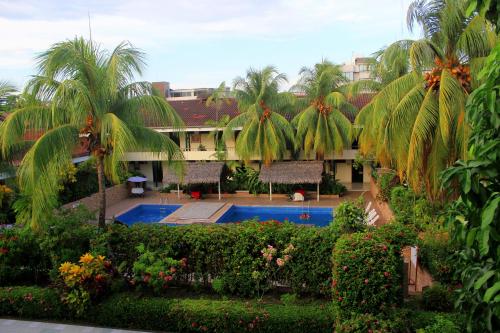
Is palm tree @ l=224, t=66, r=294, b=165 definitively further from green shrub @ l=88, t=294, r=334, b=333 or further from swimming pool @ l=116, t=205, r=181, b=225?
green shrub @ l=88, t=294, r=334, b=333

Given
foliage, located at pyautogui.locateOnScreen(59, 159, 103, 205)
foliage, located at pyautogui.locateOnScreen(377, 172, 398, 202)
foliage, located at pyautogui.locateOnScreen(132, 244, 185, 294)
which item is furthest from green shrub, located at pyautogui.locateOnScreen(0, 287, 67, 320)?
foliage, located at pyautogui.locateOnScreen(377, 172, 398, 202)

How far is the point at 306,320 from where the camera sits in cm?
746

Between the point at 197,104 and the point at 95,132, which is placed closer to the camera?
the point at 95,132

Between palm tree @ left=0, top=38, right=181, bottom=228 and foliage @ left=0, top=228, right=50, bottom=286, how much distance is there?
2.36 feet

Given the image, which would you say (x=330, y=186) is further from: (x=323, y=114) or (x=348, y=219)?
(x=348, y=219)

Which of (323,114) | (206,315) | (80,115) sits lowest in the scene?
(206,315)

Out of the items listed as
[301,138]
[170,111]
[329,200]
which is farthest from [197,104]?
[170,111]

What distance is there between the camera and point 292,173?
23781 mm

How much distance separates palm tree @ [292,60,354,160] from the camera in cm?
2283

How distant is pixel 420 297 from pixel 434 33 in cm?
669

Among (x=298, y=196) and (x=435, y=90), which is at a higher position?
(x=435, y=90)

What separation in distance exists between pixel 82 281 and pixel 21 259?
8.19 feet

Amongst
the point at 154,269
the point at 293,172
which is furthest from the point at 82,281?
the point at 293,172

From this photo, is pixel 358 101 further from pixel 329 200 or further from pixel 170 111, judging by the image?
pixel 170 111
